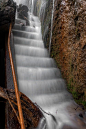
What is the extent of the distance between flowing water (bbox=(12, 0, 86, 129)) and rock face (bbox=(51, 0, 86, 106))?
1.26 feet

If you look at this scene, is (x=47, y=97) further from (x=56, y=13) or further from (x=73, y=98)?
(x=56, y=13)

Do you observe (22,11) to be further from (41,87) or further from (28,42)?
(41,87)

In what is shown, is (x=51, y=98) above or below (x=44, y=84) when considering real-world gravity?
below

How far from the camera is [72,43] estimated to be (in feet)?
12.4

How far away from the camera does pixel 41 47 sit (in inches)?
227

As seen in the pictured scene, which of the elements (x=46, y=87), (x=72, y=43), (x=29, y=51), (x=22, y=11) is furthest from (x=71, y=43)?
(x=22, y=11)

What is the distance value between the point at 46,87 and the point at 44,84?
5.2 inches

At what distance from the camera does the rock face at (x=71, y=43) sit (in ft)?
10.4

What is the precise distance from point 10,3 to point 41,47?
8.37 feet

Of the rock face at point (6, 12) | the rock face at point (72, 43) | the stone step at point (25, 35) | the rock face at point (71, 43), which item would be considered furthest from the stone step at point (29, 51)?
the rock face at point (6, 12)

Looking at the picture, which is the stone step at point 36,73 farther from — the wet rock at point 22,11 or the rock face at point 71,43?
the wet rock at point 22,11

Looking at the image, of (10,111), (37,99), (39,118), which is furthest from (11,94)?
(37,99)

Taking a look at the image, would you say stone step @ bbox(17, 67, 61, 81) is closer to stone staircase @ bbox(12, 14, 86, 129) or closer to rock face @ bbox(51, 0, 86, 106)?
stone staircase @ bbox(12, 14, 86, 129)

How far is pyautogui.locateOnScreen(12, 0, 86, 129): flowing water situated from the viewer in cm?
254
